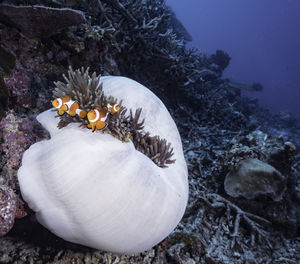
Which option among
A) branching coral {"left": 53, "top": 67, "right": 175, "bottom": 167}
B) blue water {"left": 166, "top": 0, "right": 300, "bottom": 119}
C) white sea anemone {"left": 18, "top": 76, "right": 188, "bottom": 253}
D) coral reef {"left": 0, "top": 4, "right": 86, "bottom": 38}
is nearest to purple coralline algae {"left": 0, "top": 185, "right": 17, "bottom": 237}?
white sea anemone {"left": 18, "top": 76, "right": 188, "bottom": 253}

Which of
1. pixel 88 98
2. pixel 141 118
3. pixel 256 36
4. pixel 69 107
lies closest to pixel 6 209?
pixel 69 107

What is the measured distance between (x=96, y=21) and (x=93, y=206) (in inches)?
139

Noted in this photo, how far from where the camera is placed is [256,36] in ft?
244

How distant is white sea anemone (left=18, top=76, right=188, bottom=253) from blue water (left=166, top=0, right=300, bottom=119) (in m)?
49.4

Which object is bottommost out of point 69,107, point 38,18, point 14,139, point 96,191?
point 14,139

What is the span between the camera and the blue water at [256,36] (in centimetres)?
5581

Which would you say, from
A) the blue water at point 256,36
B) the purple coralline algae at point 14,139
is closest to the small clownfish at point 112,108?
the purple coralline algae at point 14,139

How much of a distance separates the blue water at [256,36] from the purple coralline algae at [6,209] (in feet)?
164

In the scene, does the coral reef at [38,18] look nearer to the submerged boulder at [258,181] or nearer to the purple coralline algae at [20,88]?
the purple coralline algae at [20,88]

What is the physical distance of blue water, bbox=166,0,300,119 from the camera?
55812 millimetres

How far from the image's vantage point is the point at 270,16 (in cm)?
6894

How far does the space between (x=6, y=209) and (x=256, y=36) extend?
3554 inches

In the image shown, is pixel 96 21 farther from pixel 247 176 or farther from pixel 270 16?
pixel 270 16

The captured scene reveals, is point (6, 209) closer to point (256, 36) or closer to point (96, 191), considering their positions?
point (96, 191)
